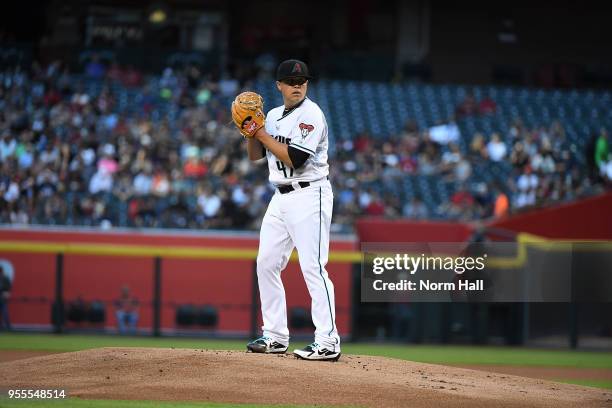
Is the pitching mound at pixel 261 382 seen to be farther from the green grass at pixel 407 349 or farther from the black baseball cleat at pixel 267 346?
the green grass at pixel 407 349

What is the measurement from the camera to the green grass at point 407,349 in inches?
474

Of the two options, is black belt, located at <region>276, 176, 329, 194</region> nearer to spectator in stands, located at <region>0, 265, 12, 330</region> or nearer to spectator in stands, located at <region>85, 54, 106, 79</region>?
spectator in stands, located at <region>0, 265, 12, 330</region>

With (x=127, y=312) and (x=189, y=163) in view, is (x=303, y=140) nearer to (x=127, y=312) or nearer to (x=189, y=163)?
(x=127, y=312)

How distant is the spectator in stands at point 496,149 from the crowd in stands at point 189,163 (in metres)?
0.02

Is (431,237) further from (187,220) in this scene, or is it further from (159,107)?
(159,107)

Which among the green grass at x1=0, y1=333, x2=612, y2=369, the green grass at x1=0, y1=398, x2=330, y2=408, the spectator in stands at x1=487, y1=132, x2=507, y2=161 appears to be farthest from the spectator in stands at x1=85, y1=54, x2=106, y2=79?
the green grass at x1=0, y1=398, x2=330, y2=408

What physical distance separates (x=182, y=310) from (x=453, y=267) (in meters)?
7.28

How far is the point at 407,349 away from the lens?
1364 centimetres

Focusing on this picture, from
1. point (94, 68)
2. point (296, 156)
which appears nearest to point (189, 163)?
point (94, 68)

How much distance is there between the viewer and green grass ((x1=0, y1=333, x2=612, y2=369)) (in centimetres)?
1204

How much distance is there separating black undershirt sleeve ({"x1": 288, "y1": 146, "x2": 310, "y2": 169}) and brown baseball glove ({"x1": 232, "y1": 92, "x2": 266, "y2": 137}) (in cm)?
28

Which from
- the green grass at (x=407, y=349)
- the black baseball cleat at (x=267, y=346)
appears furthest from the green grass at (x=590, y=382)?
the black baseball cleat at (x=267, y=346)

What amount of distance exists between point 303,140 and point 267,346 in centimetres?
153

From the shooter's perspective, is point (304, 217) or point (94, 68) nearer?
point (304, 217)
